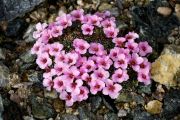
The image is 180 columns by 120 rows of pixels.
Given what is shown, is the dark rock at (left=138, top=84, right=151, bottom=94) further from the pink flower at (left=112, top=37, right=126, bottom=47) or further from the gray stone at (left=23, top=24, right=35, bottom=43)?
the gray stone at (left=23, top=24, right=35, bottom=43)

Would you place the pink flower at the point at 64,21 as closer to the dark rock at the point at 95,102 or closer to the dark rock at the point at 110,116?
the dark rock at the point at 95,102

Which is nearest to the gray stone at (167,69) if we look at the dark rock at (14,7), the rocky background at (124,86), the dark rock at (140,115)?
the rocky background at (124,86)

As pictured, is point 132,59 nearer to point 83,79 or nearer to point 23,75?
point 83,79

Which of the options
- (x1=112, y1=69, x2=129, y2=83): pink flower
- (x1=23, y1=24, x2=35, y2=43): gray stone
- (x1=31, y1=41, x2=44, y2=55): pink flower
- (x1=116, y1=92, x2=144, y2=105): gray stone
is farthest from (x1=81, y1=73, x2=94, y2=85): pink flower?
(x1=23, y1=24, x2=35, y2=43): gray stone

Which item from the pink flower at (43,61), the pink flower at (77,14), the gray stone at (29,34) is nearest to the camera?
the pink flower at (43,61)

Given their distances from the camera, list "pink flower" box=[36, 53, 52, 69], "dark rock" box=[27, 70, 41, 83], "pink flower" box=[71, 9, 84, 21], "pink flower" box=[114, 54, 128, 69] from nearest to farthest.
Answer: "pink flower" box=[114, 54, 128, 69]
"pink flower" box=[36, 53, 52, 69]
"dark rock" box=[27, 70, 41, 83]
"pink flower" box=[71, 9, 84, 21]

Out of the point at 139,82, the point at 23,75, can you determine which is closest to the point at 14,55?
the point at 23,75

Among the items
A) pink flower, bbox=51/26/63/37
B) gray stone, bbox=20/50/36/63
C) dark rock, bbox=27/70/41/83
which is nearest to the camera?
dark rock, bbox=27/70/41/83
